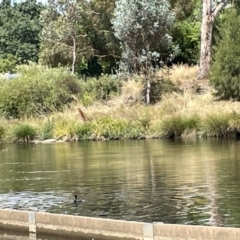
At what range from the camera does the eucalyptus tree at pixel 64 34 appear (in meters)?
55.2

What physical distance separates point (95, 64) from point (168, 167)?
38478 mm

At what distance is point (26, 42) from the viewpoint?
87.6 m

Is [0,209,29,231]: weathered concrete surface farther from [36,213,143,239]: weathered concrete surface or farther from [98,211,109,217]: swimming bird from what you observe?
[98,211,109,217]: swimming bird

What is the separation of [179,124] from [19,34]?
5302 centimetres

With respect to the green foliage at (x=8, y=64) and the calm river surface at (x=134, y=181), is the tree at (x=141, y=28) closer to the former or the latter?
the calm river surface at (x=134, y=181)

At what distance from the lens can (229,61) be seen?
40.9 m

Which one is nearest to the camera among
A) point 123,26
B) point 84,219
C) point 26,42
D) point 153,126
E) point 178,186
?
point 84,219

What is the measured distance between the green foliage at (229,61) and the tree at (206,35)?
17.5ft

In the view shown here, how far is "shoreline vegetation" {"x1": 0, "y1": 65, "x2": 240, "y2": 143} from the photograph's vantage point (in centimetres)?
3825

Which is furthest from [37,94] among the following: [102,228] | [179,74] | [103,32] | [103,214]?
[102,228]

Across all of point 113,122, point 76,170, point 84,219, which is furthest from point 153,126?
point 84,219

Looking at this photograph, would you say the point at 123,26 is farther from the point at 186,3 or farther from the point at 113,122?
the point at 186,3

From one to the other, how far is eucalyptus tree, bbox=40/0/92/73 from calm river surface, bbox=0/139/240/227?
22882mm

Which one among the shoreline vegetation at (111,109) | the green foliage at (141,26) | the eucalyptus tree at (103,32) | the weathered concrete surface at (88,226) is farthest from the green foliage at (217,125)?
the weathered concrete surface at (88,226)
